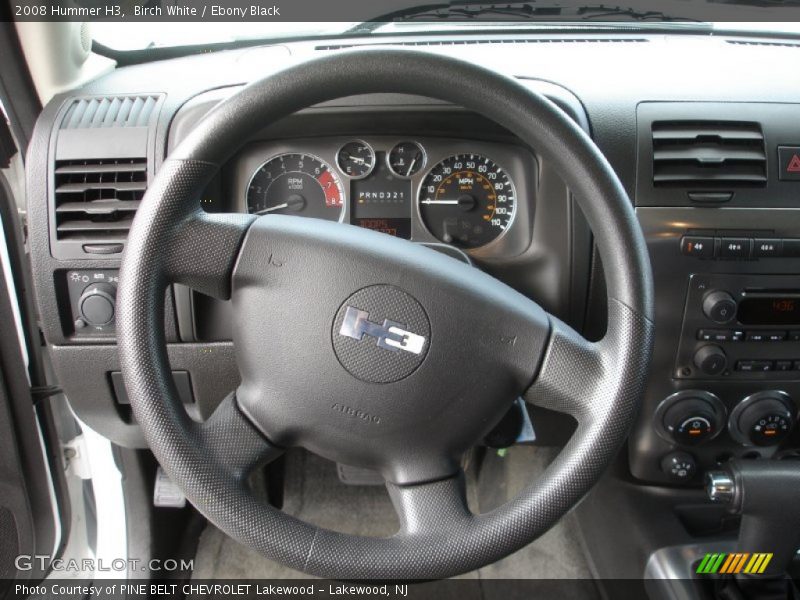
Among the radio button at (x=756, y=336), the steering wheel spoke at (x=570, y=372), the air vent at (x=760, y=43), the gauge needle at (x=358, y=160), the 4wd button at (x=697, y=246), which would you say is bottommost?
the radio button at (x=756, y=336)

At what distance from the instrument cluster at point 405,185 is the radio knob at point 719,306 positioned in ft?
1.15

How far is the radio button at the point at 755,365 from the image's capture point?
1.31 metres

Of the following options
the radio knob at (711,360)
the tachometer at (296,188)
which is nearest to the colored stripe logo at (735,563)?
the radio knob at (711,360)

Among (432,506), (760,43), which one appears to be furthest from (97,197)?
(760,43)

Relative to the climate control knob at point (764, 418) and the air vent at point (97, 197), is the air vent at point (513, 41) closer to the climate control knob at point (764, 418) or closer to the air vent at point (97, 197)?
the air vent at point (97, 197)

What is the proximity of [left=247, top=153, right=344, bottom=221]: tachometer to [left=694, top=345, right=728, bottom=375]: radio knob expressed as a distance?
73 centimetres

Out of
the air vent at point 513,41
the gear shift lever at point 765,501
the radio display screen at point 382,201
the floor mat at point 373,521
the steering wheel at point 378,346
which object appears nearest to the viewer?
the steering wheel at point 378,346

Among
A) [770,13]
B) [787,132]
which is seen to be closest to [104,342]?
[787,132]

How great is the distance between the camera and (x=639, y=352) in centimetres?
87

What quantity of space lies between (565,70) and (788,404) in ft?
2.63

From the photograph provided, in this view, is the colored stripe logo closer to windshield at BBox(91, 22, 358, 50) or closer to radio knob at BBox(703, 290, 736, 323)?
radio knob at BBox(703, 290, 736, 323)

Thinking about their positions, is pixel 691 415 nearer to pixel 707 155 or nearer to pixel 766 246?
pixel 766 246

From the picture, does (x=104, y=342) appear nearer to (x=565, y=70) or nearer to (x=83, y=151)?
(x=83, y=151)

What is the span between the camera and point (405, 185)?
1.28 m
